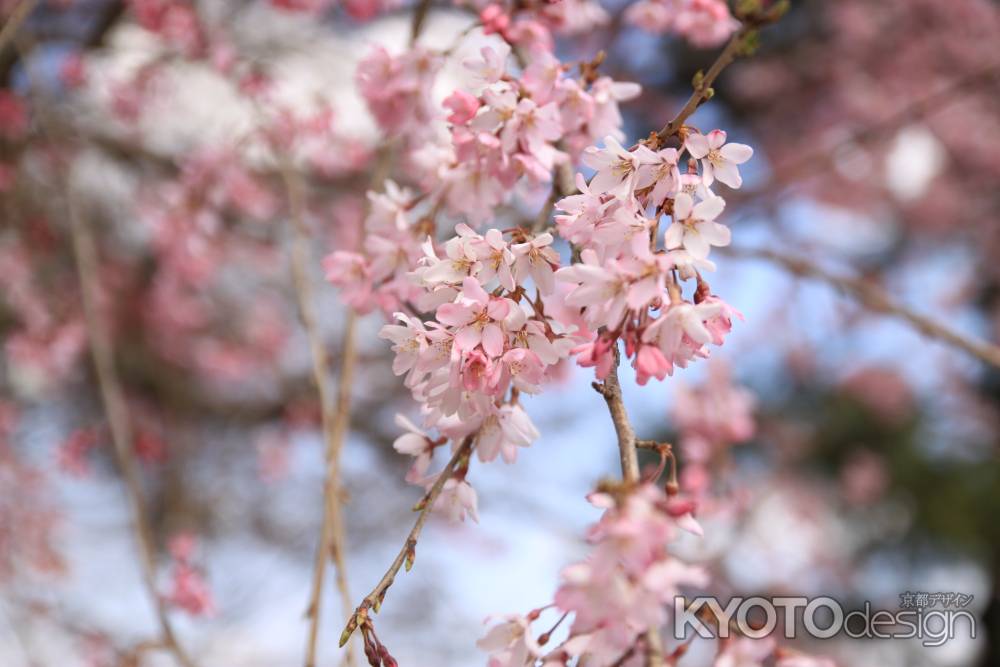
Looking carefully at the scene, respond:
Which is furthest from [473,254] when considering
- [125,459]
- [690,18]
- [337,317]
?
[337,317]

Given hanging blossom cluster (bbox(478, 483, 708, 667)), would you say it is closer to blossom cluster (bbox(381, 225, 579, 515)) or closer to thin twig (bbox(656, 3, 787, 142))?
blossom cluster (bbox(381, 225, 579, 515))

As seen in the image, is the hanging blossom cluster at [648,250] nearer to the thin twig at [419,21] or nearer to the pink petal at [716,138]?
the pink petal at [716,138]

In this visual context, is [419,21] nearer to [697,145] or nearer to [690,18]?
[690,18]

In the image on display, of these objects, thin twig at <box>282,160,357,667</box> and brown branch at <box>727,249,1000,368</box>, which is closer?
thin twig at <box>282,160,357,667</box>

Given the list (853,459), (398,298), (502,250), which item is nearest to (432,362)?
(502,250)

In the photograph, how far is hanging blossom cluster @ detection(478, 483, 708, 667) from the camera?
587 mm

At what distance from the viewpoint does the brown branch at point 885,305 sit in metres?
1.42

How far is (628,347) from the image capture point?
76 cm

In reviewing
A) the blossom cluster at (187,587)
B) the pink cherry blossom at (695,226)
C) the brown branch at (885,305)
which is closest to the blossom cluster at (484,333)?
the pink cherry blossom at (695,226)

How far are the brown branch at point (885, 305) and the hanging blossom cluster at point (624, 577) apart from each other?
103 cm

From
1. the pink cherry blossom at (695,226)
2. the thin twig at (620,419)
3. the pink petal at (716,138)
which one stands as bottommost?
the thin twig at (620,419)

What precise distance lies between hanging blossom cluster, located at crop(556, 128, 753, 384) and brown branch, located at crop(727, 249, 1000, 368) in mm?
863

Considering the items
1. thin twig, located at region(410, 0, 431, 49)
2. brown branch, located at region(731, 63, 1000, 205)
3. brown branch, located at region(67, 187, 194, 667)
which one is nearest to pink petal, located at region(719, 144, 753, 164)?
thin twig, located at region(410, 0, 431, 49)

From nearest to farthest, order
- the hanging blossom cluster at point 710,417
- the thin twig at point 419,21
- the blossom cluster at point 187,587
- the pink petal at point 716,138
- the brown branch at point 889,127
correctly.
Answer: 1. the pink petal at point 716,138
2. the thin twig at point 419,21
3. the blossom cluster at point 187,587
4. the brown branch at point 889,127
5. the hanging blossom cluster at point 710,417
